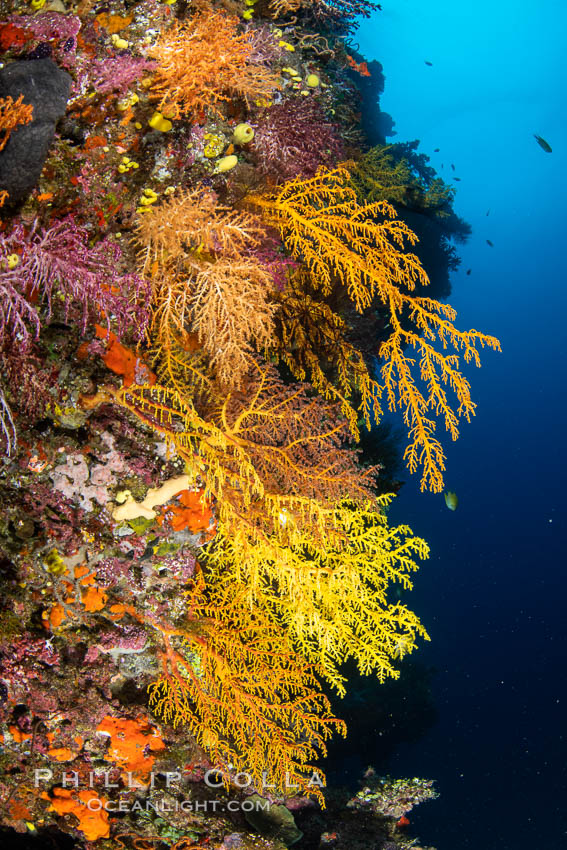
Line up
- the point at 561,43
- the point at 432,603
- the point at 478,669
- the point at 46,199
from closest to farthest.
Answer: the point at 46,199 → the point at 478,669 → the point at 432,603 → the point at 561,43

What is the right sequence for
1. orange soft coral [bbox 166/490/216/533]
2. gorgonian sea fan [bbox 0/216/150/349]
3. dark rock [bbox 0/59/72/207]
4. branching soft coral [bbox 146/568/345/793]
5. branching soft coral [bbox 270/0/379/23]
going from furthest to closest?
branching soft coral [bbox 270/0/379/23] → branching soft coral [bbox 146/568/345/793] → orange soft coral [bbox 166/490/216/533] → dark rock [bbox 0/59/72/207] → gorgonian sea fan [bbox 0/216/150/349]

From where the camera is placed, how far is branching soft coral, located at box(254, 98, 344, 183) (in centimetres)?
372

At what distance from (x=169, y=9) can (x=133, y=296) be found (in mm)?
2503

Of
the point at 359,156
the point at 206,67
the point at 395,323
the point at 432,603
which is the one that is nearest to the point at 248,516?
the point at 395,323

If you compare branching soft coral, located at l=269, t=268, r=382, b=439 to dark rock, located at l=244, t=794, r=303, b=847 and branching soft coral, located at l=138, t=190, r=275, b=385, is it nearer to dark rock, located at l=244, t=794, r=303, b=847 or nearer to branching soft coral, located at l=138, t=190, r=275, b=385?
branching soft coral, located at l=138, t=190, r=275, b=385

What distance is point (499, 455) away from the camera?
4459cm

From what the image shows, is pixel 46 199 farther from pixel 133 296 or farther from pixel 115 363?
pixel 115 363

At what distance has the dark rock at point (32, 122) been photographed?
2.57 meters

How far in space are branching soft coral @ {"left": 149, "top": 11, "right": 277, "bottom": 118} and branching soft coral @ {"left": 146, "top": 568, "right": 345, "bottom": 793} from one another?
4.19m

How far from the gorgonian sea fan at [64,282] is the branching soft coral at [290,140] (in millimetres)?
1653

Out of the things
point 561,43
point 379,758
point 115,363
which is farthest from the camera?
point 561,43

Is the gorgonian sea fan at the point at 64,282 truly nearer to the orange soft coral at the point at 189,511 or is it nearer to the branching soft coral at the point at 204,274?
the branching soft coral at the point at 204,274

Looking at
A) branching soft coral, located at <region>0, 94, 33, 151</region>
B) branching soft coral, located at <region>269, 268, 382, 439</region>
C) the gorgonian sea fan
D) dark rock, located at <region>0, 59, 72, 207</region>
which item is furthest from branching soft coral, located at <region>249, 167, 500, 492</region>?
branching soft coral, located at <region>0, 94, 33, 151</region>

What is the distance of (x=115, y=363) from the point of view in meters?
3.24
